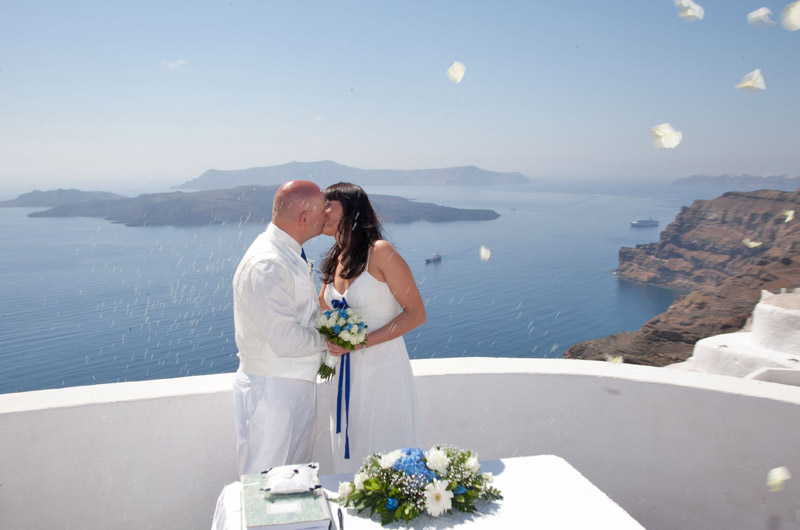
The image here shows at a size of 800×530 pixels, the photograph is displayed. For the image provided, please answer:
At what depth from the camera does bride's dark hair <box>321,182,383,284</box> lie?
2.38m

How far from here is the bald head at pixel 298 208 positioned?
7.16 feet

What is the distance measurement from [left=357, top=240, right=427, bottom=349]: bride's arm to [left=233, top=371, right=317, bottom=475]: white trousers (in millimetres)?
380

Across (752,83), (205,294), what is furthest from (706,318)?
(205,294)

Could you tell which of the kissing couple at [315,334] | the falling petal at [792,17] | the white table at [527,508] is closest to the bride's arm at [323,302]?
the kissing couple at [315,334]

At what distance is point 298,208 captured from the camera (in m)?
2.19

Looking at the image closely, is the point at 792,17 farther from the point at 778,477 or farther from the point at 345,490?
the point at 345,490

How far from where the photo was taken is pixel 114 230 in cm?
6078

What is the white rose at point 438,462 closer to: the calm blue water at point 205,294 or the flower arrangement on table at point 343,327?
the flower arrangement on table at point 343,327

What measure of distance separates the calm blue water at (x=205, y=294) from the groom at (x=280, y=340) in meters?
40.2

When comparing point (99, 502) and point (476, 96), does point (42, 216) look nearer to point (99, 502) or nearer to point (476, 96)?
point (476, 96)

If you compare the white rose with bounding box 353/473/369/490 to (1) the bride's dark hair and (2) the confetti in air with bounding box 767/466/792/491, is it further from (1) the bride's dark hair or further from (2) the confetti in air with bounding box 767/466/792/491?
(2) the confetti in air with bounding box 767/466/792/491

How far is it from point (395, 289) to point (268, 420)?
72 centimetres

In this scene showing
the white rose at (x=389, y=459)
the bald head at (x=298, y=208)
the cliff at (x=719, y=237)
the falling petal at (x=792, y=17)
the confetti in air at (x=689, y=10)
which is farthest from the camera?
the cliff at (x=719, y=237)

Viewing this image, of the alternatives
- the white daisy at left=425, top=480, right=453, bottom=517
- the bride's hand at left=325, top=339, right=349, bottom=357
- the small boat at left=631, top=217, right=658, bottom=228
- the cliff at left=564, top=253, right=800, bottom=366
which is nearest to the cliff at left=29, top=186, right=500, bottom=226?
the cliff at left=564, top=253, right=800, bottom=366
